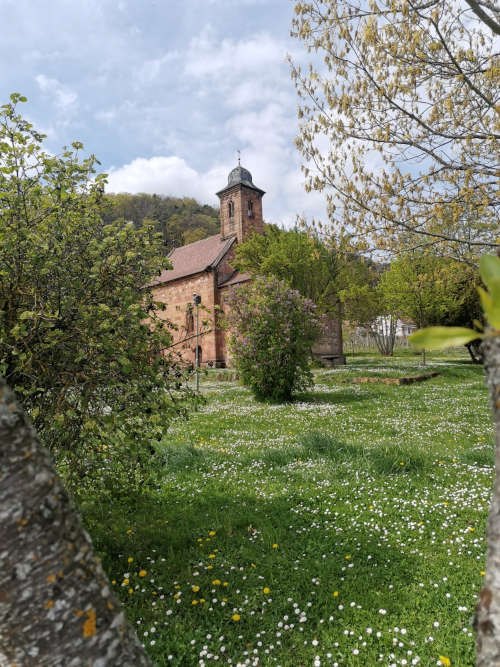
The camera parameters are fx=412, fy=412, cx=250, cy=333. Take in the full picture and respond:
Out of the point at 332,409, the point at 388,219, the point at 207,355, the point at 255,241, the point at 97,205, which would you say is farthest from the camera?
the point at 207,355

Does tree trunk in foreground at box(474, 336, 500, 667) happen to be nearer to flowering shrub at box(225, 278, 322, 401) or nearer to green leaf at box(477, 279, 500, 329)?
green leaf at box(477, 279, 500, 329)

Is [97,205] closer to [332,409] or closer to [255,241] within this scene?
[332,409]

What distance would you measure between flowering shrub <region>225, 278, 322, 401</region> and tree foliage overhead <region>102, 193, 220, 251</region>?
41078mm

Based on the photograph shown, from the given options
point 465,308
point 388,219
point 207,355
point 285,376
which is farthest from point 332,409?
point 207,355

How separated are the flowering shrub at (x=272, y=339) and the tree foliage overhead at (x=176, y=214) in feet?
135

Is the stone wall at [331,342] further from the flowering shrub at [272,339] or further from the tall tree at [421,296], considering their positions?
the flowering shrub at [272,339]

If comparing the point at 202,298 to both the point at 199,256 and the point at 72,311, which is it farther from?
the point at 72,311

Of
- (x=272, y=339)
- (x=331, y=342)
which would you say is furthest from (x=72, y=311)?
(x=331, y=342)

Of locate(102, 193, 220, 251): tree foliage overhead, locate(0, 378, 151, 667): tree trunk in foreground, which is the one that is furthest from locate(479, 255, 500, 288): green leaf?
locate(102, 193, 220, 251): tree foliage overhead

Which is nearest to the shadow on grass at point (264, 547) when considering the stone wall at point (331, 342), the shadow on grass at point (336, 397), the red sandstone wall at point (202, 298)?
the shadow on grass at point (336, 397)

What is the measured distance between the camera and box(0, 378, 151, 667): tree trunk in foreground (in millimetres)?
944

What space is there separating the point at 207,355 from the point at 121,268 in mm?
28331

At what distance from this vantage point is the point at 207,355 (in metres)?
31.5

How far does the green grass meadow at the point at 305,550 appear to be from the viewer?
2604 millimetres
